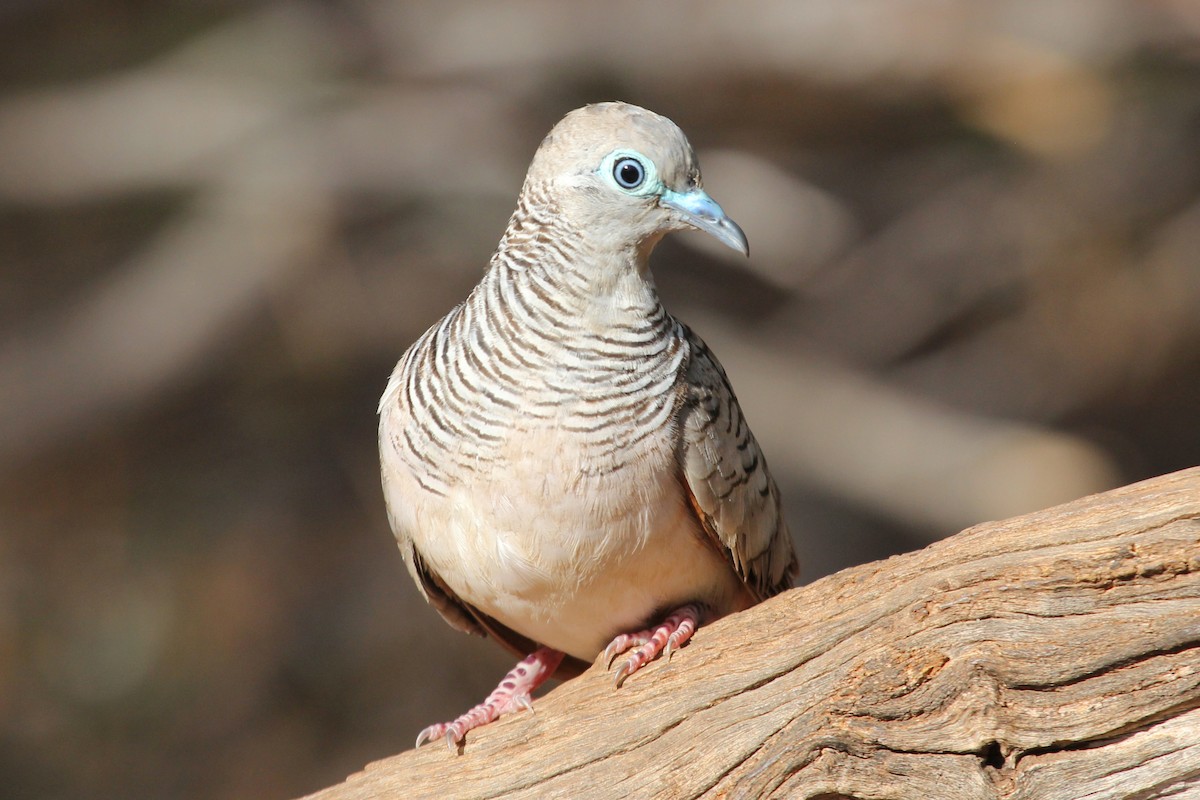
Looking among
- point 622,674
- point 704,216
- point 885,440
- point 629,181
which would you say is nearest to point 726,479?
point 622,674

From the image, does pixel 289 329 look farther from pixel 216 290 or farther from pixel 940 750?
pixel 940 750

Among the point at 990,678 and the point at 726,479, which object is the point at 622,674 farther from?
the point at 990,678

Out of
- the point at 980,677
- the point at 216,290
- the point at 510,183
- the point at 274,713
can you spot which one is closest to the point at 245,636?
the point at 274,713

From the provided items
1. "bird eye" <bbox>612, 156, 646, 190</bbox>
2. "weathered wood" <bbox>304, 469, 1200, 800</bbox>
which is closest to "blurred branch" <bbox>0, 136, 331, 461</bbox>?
"bird eye" <bbox>612, 156, 646, 190</bbox>

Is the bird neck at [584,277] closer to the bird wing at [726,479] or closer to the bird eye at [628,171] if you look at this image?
the bird eye at [628,171]

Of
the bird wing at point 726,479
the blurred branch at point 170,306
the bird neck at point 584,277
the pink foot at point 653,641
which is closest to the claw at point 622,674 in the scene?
the pink foot at point 653,641

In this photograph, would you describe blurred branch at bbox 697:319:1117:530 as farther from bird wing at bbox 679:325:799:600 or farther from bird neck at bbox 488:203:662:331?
bird neck at bbox 488:203:662:331

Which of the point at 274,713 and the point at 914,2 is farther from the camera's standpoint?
the point at 274,713
